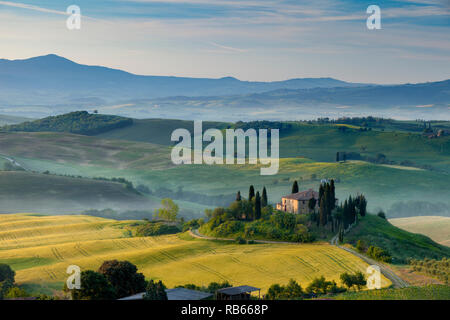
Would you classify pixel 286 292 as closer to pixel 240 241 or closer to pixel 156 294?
pixel 156 294

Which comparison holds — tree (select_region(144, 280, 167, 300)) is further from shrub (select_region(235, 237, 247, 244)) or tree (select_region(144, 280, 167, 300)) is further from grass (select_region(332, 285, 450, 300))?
shrub (select_region(235, 237, 247, 244))

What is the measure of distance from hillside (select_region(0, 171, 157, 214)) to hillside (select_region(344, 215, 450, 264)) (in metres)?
57.4

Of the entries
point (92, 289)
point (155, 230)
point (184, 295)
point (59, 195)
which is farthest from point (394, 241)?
point (59, 195)

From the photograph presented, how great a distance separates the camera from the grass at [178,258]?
4222cm

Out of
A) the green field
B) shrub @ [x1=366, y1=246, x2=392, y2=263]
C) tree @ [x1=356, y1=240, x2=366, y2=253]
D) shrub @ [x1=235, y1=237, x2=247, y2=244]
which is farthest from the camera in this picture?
the green field

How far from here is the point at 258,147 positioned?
17362 centimetres

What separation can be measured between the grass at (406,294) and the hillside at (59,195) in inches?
3091

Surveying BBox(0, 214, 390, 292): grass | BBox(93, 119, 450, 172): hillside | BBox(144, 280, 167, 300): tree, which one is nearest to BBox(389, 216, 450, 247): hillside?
BBox(0, 214, 390, 292): grass

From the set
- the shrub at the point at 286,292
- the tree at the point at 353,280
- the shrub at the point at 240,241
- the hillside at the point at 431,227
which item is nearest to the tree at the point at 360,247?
the shrub at the point at 240,241

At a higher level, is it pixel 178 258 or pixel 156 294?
pixel 156 294

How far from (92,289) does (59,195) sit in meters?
82.6

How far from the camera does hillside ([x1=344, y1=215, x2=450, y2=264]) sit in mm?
52175

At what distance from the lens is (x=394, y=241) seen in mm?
55375

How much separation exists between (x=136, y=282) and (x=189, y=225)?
106ft
